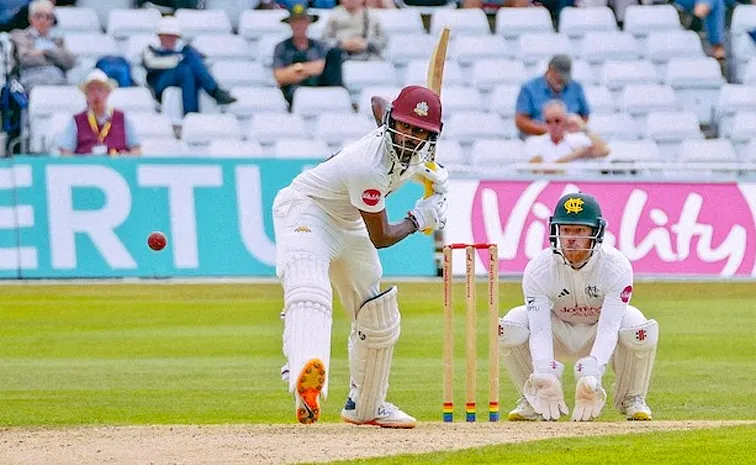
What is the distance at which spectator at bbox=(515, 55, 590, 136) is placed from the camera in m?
17.6

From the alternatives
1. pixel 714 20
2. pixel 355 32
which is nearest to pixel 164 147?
pixel 355 32

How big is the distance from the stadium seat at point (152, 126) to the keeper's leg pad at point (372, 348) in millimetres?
10282

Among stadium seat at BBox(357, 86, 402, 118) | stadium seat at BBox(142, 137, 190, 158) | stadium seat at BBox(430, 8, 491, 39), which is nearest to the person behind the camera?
stadium seat at BBox(142, 137, 190, 158)

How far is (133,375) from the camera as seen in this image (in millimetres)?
10898

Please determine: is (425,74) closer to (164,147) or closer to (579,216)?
(164,147)

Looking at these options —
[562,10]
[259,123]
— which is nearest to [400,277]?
[259,123]

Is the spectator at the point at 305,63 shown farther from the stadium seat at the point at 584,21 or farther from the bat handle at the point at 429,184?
the bat handle at the point at 429,184

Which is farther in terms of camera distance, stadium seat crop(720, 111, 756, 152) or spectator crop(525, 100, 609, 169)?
stadium seat crop(720, 111, 756, 152)

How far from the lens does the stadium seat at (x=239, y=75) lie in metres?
19.4

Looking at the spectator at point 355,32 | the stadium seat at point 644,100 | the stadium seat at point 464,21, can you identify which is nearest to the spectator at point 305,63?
the spectator at point 355,32

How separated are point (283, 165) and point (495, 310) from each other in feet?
29.1

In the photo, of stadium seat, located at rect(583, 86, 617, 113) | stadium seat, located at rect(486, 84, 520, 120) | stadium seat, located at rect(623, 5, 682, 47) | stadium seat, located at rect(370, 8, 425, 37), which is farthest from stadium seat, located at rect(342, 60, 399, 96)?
stadium seat, located at rect(623, 5, 682, 47)

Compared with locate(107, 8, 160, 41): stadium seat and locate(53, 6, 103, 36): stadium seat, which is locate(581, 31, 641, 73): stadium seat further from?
locate(53, 6, 103, 36): stadium seat

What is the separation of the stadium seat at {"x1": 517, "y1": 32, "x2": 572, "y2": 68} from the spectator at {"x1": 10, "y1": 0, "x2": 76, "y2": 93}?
212 inches
